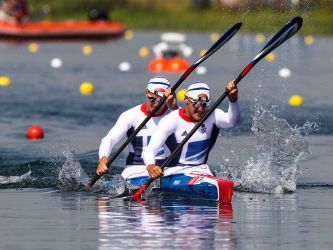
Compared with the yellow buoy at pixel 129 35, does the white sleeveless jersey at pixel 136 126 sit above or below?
below

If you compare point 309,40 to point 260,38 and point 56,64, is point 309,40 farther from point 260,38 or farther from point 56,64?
point 56,64

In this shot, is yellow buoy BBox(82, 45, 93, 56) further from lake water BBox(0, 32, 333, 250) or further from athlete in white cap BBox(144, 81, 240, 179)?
athlete in white cap BBox(144, 81, 240, 179)

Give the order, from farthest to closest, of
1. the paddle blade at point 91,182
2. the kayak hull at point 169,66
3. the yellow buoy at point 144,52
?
the yellow buoy at point 144,52 < the kayak hull at point 169,66 < the paddle blade at point 91,182

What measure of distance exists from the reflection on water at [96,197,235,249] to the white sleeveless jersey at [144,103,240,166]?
0.74m

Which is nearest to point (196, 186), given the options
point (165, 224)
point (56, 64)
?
point (165, 224)

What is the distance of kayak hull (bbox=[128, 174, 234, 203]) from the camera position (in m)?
16.7

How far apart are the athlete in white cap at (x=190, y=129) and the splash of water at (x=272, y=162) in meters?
1.18

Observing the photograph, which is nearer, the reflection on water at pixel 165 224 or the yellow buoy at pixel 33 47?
the reflection on water at pixel 165 224

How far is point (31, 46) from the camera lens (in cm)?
5822

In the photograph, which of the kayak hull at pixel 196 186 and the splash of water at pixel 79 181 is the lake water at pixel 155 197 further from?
the kayak hull at pixel 196 186

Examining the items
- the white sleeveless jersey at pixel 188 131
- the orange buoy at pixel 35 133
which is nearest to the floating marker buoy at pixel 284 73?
the orange buoy at pixel 35 133

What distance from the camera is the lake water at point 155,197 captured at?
45.5 feet

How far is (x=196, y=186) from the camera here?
17.0 m

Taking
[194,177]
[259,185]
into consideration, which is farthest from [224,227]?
[259,185]
